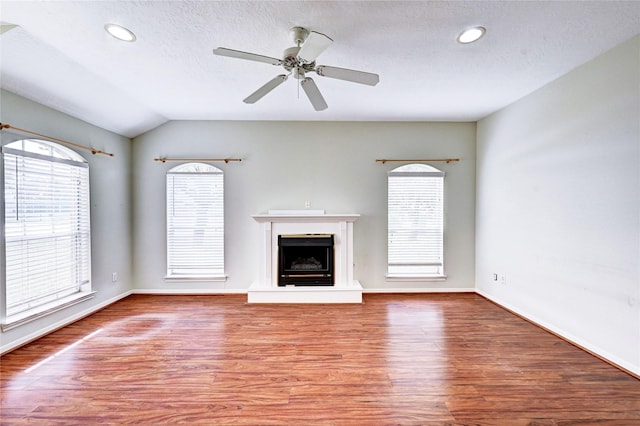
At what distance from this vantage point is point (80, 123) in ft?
10.2

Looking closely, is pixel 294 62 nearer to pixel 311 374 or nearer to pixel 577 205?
pixel 311 374

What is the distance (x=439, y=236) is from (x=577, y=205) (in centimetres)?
169

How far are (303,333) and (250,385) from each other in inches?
33.6

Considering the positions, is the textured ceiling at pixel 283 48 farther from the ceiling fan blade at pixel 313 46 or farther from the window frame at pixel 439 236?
the window frame at pixel 439 236

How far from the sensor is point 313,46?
1660 millimetres

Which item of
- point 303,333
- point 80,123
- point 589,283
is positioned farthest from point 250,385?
point 80,123

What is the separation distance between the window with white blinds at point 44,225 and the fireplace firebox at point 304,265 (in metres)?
2.40

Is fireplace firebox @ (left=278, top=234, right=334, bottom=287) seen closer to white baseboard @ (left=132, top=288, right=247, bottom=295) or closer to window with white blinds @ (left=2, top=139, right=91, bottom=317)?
white baseboard @ (left=132, top=288, right=247, bottom=295)

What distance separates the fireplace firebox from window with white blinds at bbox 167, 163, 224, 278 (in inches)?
38.9

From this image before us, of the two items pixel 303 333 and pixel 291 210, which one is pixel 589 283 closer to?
pixel 303 333

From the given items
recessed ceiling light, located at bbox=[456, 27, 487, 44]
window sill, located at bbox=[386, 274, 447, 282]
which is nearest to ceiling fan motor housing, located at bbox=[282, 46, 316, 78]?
recessed ceiling light, located at bbox=[456, 27, 487, 44]

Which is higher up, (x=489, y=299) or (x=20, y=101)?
(x=20, y=101)

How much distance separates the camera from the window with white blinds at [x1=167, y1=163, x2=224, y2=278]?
3.91 metres

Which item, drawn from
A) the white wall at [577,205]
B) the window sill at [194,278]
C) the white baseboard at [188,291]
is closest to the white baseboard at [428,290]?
the white wall at [577,205]
